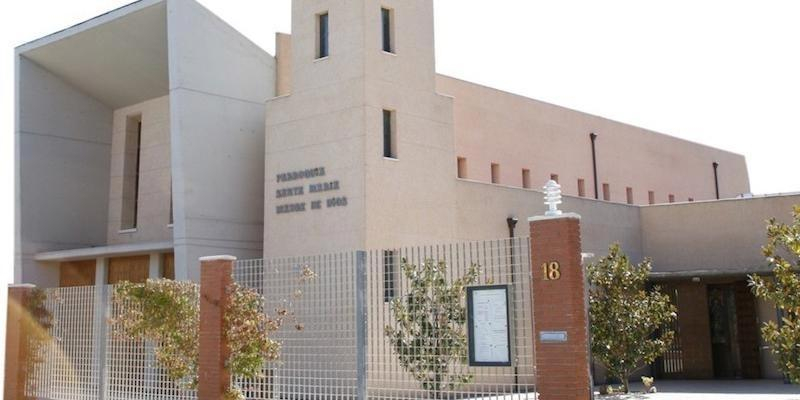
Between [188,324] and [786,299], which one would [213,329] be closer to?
[188,324]

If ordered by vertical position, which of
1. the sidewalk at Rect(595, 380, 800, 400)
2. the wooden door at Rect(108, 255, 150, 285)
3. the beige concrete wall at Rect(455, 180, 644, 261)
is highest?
the beige concrete wall at Rect(455, 180, 644, 261)

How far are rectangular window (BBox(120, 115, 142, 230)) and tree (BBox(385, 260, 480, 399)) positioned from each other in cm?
1717

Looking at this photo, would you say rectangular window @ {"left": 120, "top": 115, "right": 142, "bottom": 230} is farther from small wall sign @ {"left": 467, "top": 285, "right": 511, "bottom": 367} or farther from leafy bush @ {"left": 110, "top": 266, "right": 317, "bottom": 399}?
small wall sign @ {"left": 467, "top": 285, "right": 511, "bottom": 367}

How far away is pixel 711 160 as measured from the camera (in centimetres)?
4003

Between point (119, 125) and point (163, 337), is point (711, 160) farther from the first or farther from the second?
point (163, 337)

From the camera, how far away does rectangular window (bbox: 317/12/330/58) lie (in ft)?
72.2

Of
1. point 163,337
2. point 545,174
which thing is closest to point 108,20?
point 163,337

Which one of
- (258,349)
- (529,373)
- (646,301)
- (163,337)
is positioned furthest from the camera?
(646,301)

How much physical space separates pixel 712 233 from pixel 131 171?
19.2 m

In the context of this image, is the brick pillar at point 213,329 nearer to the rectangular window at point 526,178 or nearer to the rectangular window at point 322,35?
the rectangular window at point 322,35

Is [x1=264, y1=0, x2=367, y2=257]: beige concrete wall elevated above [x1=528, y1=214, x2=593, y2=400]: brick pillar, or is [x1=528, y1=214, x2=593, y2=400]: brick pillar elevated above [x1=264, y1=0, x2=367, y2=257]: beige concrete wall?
[x1=264, y1=0, x2=367, y2=257]: beige concrete wall

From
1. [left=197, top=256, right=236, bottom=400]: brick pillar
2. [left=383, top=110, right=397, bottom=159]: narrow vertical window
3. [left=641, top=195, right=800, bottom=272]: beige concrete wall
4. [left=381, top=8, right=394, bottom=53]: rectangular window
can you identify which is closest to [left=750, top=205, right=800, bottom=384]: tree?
[left=197, top=256, right=236, bottom=400]: brick pillar

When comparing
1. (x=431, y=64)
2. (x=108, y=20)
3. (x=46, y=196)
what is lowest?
(x=46, y=196)

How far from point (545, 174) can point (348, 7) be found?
11616 mm
